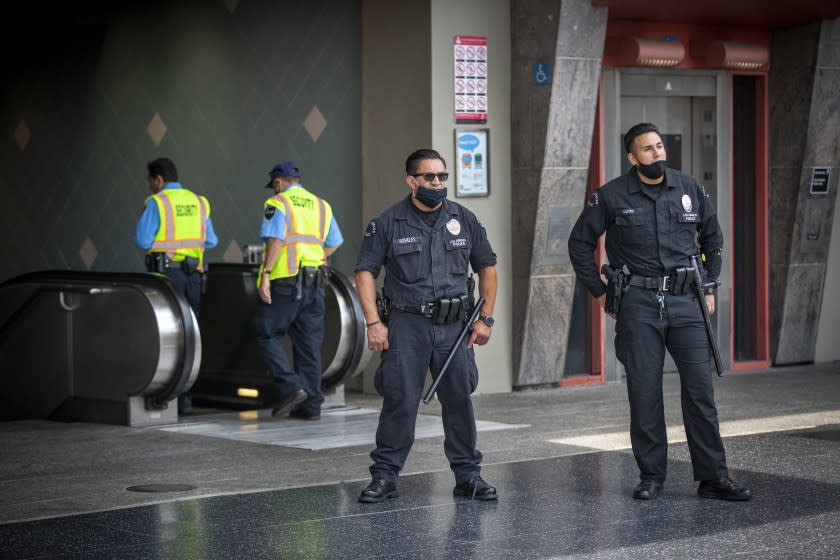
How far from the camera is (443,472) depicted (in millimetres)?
8312

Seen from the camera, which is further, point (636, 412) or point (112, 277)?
point (112, 277)

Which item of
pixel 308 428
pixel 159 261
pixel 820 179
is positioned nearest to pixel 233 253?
pixel 159 261

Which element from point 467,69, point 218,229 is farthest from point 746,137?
point 218,229

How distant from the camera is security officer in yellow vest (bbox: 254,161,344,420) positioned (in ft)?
34.4

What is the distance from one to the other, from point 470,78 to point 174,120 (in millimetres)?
3910

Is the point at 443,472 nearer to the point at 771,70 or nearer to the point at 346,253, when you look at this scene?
the point at 346,253

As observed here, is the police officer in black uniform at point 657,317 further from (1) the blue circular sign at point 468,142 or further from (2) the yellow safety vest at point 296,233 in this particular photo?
(1) the blue circular sign at point 468,142

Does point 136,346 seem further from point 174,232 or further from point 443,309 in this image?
point 443,309

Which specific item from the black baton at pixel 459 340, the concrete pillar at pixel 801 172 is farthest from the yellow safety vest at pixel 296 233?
the concrete pillar at pixel 801 172

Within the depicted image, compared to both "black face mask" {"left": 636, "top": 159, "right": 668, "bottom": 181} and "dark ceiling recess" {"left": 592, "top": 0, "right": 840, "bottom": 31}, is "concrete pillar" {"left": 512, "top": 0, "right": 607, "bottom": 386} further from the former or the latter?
"black face mask" {"left": 636, "top": 159, "right": 668, "bottom": 181}

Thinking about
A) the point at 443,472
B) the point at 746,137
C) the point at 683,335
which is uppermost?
the point at 746,137

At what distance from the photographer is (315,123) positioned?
12758 mm

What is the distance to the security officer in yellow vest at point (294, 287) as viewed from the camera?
412 inches

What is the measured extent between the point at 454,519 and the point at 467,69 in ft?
18.4
